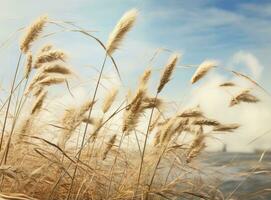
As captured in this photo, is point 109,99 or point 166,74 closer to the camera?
point 166,74

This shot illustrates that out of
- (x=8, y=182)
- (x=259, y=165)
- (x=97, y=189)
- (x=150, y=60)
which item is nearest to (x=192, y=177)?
(x=259, y=165)

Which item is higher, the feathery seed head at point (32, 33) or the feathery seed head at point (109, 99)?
the feathery seed head at point (32, 33)

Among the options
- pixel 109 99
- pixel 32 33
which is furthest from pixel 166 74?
pixel 32 33

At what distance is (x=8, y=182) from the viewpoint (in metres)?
3.13

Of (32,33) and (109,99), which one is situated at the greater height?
(32,33)

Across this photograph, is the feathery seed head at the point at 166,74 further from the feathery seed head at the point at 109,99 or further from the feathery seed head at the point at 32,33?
the feathery seed head at the point at 32,33

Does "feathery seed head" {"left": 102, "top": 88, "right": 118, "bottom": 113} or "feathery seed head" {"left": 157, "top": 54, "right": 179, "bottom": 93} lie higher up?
"feathery seed head" {"left": 157, "top": 54, "right": 179, "bottom": 93}

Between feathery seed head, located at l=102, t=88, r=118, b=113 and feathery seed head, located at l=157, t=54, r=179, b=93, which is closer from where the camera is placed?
feathery seed head, located at l=157, t=54, r=179, b=93

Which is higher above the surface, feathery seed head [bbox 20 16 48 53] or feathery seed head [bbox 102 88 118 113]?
feathery seed head [bbox 20 16 48 53]

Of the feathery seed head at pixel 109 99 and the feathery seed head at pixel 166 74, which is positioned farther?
the feathery seed head at pixel 109 99

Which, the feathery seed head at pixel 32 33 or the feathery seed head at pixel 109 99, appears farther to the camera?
the feathery seed head at pixel 109 99

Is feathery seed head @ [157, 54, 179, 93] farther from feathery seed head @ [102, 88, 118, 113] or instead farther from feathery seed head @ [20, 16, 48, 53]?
feathery seed head @ [20, 16, 48, 53]

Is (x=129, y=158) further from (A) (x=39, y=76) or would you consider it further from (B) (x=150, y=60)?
(A) (x=39, y=76)

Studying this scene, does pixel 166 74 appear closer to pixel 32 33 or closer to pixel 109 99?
pixel 109 99
